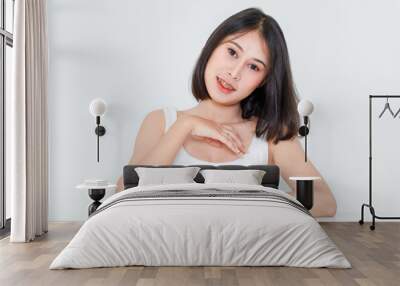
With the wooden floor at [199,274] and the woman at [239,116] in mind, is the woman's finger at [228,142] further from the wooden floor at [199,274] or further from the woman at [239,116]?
the wooden floor at [199,274]

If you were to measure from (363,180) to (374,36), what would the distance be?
70.2 inches

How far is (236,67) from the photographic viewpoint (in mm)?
7035

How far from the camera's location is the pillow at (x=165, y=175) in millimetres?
6469

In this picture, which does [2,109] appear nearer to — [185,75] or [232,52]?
[185,75]

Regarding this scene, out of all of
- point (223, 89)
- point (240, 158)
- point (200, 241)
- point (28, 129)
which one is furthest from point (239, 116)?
point (200, 241)

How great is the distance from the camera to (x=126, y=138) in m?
7.19

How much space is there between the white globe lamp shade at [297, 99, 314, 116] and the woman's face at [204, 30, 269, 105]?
57 centimetres

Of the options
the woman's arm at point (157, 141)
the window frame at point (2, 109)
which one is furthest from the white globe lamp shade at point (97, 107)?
the window frame at point (2, 109)

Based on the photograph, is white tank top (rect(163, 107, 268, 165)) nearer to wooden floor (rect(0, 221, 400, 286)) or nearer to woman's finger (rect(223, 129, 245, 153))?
woman's finger (rect(223, 129, 245, 153))

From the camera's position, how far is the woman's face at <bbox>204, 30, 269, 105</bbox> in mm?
7039

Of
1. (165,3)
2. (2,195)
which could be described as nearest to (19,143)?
(2,195)

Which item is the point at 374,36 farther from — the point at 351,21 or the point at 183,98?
the point at 183,98

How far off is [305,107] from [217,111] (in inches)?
41.9

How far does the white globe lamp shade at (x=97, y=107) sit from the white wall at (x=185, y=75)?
0.23 metres
